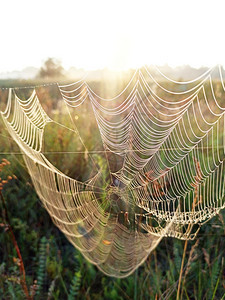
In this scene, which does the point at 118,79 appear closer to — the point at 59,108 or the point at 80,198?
the point at 59,108

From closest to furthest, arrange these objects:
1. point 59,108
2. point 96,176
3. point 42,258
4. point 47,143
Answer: point 42,258 < point 96,176 < point 47,143 < point 59,108

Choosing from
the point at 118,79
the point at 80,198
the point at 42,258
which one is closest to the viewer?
the point at 80,198

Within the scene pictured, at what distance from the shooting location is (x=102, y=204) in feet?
8.07

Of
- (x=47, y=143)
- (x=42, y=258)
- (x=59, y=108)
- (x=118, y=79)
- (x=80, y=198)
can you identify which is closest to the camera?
(x=80, y=198)

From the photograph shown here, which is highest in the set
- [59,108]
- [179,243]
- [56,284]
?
[59,108]

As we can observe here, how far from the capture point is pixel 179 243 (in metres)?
2.67

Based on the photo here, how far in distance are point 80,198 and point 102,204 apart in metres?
0.18

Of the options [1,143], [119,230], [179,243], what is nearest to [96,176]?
[119,230]

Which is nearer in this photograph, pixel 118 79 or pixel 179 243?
pixel 179 243

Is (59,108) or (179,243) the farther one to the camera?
(59,108)

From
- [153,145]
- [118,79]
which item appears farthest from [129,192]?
[118,79]

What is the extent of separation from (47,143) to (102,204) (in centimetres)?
102

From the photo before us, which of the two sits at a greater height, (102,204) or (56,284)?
(102,204)

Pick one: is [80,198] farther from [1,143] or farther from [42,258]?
[1,143]
